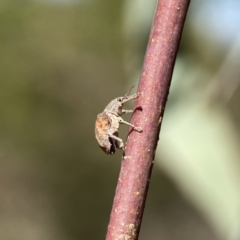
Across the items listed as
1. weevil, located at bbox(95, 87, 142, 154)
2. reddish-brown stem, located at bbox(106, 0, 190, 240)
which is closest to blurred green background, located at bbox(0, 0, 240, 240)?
weevil, located at bbox(95, 87, 142, 154)

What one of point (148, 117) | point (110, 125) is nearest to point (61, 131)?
point (110, 125)

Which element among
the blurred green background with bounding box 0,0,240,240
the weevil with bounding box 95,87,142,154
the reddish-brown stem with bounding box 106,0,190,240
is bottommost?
the reddish-brown stem with bounding box 106,0,190,240

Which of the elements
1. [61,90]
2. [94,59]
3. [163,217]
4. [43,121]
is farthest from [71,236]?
[94,59]

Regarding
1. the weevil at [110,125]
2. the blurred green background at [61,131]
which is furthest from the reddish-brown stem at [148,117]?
the blurred green background at [61,131]

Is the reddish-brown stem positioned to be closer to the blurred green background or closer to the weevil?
the weevil

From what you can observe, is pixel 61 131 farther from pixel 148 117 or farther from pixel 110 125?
pixel 148 117

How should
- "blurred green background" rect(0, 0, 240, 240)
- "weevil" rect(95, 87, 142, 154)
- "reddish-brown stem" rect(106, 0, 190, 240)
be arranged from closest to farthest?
"reddish-brown stem" rect(106, 0, 190, 240) < "weevil" rect(95, 87, 142, 154) < "blurred green background" rect(0, 0, 240, 240)

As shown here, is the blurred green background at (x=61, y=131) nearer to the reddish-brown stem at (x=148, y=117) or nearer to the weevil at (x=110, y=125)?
the weevil at (x=110, y=125)

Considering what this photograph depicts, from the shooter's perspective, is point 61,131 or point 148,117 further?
point 61,131
